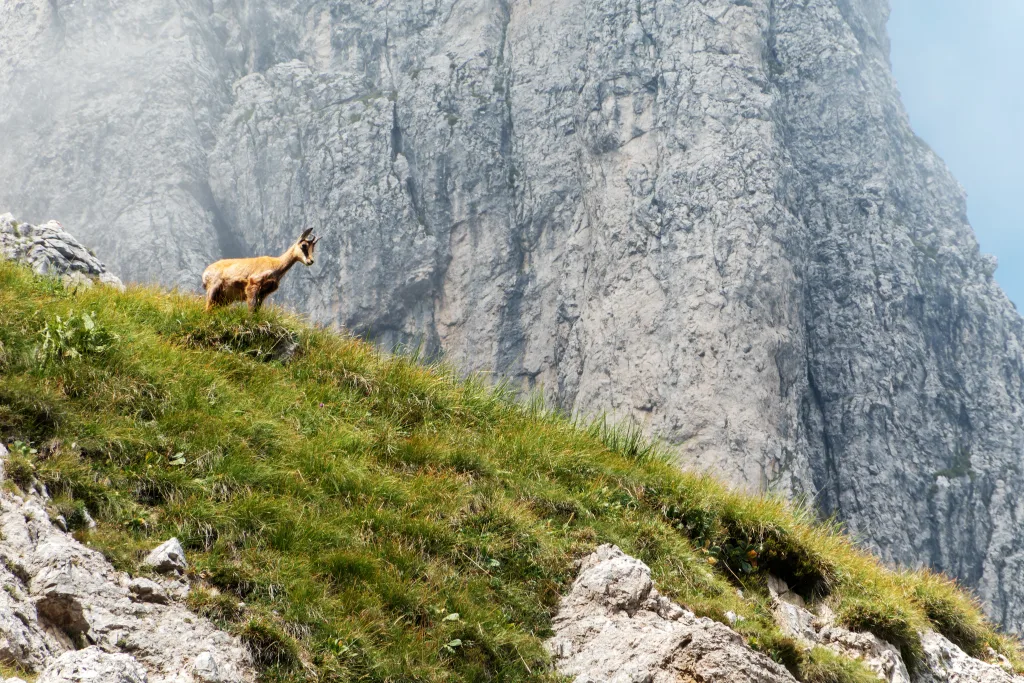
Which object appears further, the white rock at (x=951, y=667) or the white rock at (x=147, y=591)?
the white rock at (x=951, y=667)

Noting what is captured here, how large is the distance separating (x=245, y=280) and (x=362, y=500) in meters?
4.15

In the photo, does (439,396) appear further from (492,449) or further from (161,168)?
(161,168)

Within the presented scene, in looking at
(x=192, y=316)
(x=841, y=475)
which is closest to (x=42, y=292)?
(x=192, y=316)

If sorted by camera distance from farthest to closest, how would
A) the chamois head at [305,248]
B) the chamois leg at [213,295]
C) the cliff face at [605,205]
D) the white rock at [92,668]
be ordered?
the cliff face at [605,205] → the chamois head at [305,248] → the chamois leg at [213,295] → the white rock at [92,668]

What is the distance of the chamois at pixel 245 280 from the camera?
36.2 feet

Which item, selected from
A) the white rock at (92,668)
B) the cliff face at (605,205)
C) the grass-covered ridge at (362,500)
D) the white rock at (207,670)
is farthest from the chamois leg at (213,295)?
the cliff face at (605,205)

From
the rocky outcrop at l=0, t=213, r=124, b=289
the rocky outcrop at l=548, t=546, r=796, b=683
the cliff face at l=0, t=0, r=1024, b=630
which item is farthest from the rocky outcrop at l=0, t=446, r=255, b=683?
the cliff face at l=0, t=0, r=1024, b=630

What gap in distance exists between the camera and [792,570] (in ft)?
33.0

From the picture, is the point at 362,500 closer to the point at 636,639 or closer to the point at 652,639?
the point at 636,639

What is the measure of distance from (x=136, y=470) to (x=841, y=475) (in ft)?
305

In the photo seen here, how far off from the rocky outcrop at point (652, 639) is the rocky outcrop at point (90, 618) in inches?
118

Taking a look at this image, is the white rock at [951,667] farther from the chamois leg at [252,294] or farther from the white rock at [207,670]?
the chamois leg at [252,294]

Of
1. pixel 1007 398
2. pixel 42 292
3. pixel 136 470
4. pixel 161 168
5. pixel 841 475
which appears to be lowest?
pixel 841 475

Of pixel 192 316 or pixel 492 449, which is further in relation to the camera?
pixel 192 316
